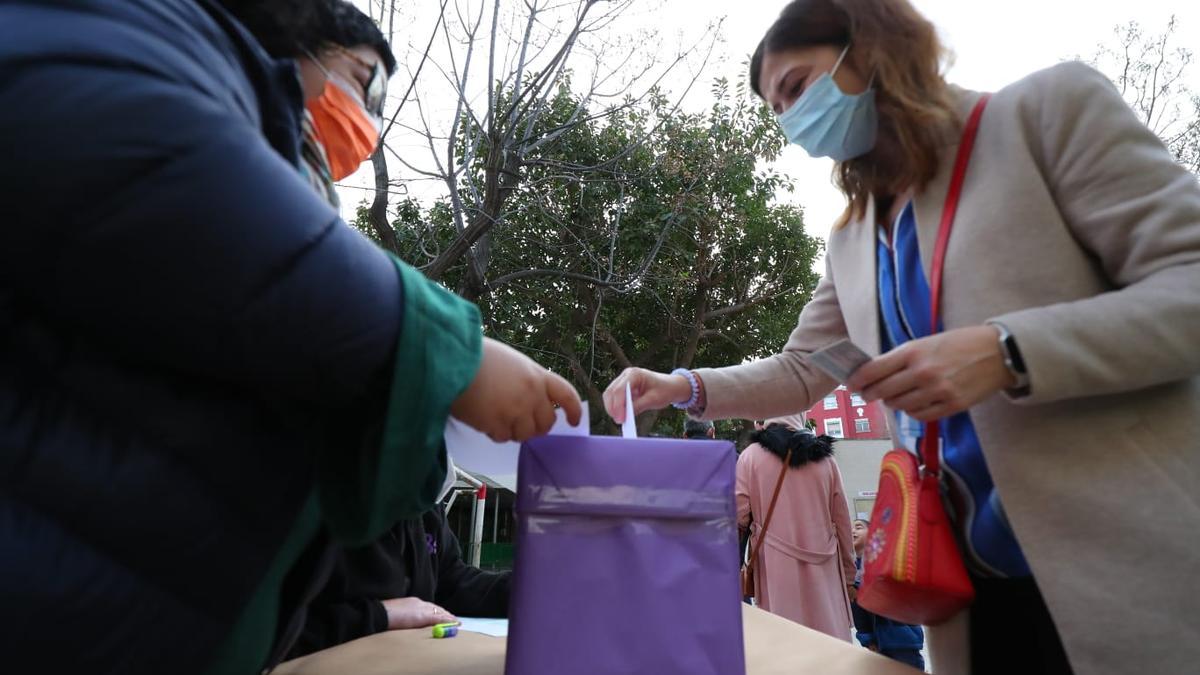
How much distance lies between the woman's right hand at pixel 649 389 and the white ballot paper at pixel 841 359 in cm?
46

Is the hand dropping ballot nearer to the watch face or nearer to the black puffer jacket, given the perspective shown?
the watch face

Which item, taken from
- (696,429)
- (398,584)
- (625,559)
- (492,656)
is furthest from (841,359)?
(696,429)

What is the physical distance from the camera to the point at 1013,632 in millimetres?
1091

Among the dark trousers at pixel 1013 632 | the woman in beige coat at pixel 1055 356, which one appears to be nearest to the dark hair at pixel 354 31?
the woman in beige coat at pixel 1055 356

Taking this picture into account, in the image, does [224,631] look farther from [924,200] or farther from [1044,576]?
[924,200]

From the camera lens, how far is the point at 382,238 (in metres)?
5.02

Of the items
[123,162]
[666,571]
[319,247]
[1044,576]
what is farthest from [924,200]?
[123,162]

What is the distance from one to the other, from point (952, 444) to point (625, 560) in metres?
0.61

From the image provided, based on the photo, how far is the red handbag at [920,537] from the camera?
104 cm

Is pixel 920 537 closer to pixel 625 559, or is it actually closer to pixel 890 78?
pixel 625 559

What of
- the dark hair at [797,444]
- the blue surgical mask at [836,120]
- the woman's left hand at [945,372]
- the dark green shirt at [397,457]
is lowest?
the dark green shirt at [397,457]

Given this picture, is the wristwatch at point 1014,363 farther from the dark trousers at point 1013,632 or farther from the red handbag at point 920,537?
the dark trousers at point 1013,632

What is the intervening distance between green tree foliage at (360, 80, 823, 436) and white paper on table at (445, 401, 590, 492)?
3993 millimetres

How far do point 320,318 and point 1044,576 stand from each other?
0.98 meters
